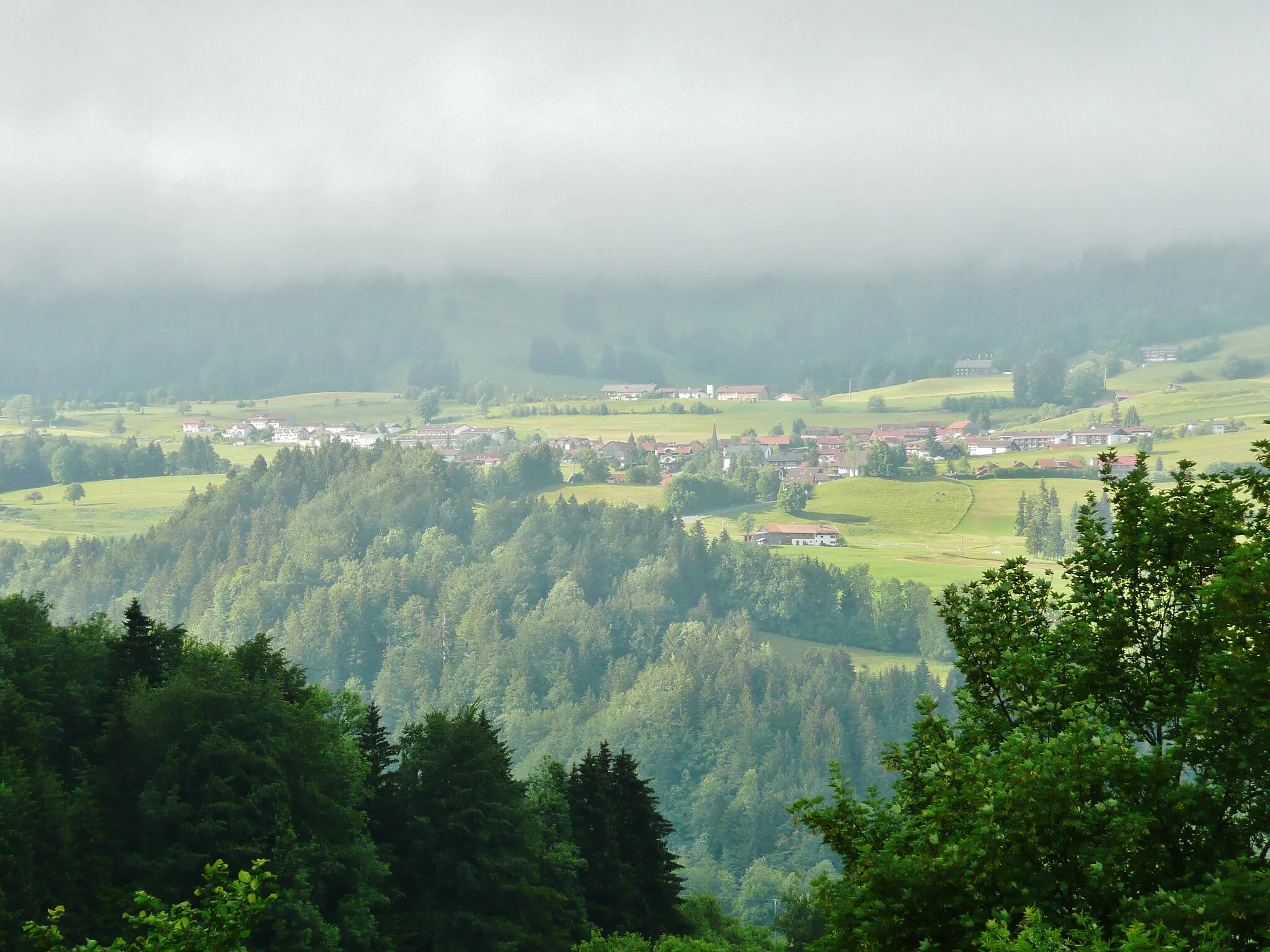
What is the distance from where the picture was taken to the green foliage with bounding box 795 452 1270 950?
1831 cm

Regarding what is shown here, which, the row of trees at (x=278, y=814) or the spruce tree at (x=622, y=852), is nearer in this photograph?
the row of trees at (x=278, y=814)

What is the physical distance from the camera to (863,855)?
20484mm

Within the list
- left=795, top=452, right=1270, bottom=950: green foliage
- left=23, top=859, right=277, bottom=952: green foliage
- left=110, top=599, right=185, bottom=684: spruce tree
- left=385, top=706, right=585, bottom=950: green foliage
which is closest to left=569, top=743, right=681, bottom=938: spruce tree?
left=385, top=706, right=585, bottom=950: green foliage

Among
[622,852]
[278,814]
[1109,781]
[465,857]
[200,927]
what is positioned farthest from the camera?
[622,852]

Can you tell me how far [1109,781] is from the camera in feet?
64.0

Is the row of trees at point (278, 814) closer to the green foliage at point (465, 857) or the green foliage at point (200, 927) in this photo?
the green foliage at point (465, 857)

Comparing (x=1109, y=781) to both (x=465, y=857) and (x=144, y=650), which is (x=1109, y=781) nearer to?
(x=465, y=857)

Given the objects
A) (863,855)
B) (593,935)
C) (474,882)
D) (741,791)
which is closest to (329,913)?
(474,882)

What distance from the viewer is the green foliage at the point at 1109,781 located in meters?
18.3

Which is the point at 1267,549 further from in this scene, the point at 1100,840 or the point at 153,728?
the point at 153,728

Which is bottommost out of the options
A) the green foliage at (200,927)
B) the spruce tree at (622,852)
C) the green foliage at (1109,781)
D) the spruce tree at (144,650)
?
the spruce tree at (622,852)

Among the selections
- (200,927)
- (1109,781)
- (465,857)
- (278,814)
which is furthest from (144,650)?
(1109,781)

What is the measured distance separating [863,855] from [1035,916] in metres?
4.43

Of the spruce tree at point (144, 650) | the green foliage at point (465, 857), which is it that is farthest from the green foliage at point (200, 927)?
the spruce tree at point (144, 650)
